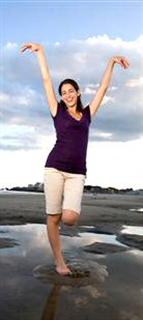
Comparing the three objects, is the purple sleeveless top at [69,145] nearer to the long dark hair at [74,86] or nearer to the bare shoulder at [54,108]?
the bare shoulder at [54,108]

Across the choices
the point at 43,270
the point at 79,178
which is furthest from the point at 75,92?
the point at 43,270

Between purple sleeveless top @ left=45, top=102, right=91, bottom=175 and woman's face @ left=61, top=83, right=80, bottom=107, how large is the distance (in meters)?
0.12

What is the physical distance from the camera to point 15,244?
7266mm

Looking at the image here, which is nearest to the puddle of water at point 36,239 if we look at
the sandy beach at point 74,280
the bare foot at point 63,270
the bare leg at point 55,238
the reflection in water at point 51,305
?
the sandy beach at point 74,280

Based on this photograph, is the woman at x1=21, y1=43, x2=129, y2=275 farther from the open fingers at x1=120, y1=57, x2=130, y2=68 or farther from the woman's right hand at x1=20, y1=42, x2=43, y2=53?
the open fingers at x1=120, y1=57, x2=130, y2=68

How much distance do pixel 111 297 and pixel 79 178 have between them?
150 centimetres

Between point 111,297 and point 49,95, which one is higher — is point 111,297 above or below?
below

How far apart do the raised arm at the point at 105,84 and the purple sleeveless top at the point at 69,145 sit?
286mm

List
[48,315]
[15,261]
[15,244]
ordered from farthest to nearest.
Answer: [15,244]
[15,261]
[48,315]

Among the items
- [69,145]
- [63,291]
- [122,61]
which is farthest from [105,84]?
[63,291]

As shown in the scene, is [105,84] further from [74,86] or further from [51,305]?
[51,305]

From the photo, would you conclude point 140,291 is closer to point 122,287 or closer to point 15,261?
point 122,287

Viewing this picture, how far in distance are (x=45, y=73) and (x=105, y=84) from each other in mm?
725

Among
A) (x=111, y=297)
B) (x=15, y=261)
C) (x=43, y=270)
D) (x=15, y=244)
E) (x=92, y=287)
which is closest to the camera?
(x=111, y=297)
